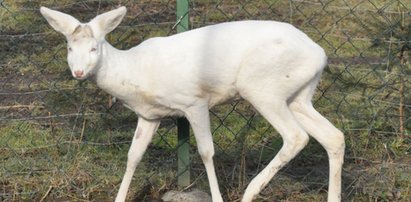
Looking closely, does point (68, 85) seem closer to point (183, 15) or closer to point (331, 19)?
point (183, 15)

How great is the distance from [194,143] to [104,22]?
59.1 inches

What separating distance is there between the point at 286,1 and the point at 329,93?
281cm

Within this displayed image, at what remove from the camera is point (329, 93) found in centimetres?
596

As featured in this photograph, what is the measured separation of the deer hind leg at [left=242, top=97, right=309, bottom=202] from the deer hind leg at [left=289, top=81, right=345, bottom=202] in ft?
0.30

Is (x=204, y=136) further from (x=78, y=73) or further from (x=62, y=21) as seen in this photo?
(x=62, y=21)

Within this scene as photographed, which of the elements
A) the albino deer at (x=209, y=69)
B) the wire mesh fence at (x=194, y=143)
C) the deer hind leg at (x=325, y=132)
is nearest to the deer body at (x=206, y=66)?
the albino deer at (x=209, y=69)

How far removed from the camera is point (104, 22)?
13.6 ft

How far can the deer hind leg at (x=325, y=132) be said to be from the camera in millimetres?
4371

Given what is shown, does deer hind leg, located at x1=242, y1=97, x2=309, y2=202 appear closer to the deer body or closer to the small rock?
the deer body

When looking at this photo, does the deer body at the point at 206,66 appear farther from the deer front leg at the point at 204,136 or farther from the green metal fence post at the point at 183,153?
the green metal fence post at the point at 183,153

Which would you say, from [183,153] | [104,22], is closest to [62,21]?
[104,22]

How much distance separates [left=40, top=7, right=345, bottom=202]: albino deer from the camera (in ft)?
13.7

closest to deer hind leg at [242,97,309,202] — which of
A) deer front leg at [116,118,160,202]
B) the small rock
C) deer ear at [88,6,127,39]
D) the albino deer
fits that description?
the albino deer

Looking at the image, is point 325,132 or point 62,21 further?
point 325,132
